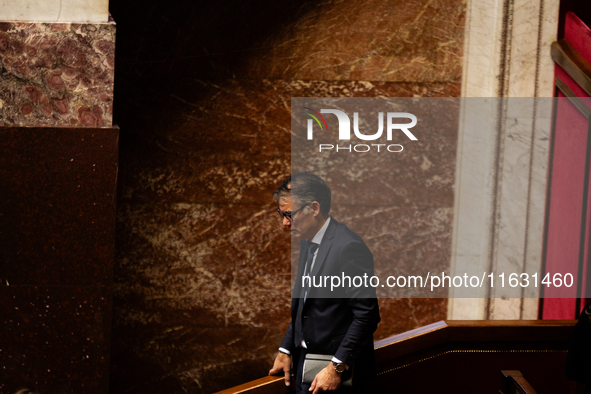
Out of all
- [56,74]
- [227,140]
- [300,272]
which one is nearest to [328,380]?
[300,272]

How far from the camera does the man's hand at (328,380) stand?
7.78ft

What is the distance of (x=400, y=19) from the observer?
364 cm

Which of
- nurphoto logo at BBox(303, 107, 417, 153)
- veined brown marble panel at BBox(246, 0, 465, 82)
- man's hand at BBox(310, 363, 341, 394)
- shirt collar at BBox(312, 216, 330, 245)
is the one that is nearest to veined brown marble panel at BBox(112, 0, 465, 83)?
veined brown marble panel at BBox(246, 0, 465, 82)

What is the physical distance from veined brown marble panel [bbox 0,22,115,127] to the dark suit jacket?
109cm

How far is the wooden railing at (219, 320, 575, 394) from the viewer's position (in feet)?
9.91

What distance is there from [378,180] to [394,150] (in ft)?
0.71

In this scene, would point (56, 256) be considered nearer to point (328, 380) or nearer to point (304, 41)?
point (328, 380)

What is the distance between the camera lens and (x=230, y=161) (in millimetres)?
3658

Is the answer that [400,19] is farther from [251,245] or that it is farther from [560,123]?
[251,245]

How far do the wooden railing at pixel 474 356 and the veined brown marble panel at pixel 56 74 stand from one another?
180cm

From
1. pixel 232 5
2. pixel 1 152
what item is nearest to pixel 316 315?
pixel 1 152

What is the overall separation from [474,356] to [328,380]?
1.15 m

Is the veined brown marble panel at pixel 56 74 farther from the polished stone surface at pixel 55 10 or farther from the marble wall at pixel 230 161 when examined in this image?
the marble wall at pixel 230 161

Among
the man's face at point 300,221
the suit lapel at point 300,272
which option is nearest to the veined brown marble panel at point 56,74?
the man's face at point 300,221
